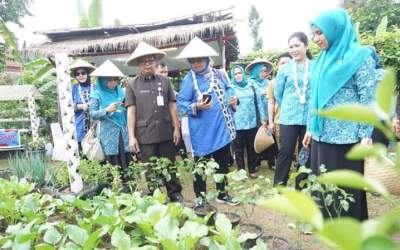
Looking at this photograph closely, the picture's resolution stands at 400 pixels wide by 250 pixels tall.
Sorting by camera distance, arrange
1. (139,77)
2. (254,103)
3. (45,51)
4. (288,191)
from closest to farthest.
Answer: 1. (288,191)
2. (139,77)
3. (254,103)
4. (45,51)

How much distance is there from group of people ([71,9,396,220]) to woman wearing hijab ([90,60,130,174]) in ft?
0.04

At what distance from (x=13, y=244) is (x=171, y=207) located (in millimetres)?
937

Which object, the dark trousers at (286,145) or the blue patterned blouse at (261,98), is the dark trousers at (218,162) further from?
the blue patterned blouse at (261,98)

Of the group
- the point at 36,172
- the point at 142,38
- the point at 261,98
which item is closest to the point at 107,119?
the point at 36,172

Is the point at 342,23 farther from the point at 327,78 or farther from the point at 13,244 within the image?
the point at 13,244

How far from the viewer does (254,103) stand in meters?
5.50

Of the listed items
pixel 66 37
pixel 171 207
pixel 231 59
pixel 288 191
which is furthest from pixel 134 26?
pixel 288 191

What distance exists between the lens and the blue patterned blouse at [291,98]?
12.4 feet

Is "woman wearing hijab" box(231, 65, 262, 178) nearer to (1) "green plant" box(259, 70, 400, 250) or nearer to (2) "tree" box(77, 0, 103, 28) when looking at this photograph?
(1) "green plant" box(259, 70, 400, 250)

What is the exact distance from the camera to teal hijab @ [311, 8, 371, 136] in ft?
8.04

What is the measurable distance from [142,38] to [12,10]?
10.1m

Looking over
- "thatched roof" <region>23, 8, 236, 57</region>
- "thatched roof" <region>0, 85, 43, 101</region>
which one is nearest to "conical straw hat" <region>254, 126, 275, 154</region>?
"thatched roof" <region>23, 8, 236, 57</region>

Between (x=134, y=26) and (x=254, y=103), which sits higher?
(x=134, y=26)

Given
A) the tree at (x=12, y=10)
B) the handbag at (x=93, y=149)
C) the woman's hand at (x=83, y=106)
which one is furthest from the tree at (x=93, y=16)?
the handbag at (x=93, y=149)
